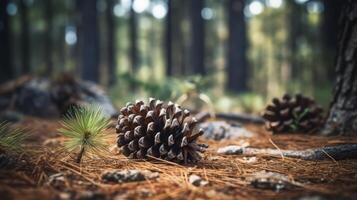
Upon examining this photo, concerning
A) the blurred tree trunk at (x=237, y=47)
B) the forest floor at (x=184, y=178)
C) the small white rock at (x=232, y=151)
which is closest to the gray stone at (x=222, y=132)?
the small white rock at (x=232, y=151)

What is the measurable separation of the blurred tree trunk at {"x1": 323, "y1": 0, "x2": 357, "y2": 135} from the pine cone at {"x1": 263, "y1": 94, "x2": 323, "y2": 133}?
221 mm

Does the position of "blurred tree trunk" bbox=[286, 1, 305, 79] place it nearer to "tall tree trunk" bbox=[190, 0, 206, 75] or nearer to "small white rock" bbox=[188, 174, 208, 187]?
"tall tree trunk" bbox=[190, 0, 206, 75]

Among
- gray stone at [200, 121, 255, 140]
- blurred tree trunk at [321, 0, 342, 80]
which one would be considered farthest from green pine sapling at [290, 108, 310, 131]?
blurred tree trunk at [321, 0, 342, 80]

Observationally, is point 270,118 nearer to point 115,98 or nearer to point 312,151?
point 312,151

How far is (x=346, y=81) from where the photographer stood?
11.6 ft

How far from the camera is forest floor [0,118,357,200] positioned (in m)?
1.69

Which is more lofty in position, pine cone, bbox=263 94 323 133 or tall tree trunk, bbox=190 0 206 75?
tall tree trunk, bbox=190 0 206 75

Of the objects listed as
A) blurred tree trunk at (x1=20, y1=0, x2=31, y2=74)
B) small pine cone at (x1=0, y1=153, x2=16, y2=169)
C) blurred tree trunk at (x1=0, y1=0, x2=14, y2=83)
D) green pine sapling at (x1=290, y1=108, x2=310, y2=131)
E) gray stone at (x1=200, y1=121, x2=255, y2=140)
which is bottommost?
small pine cone at (x1=0, y1=153, x2=16, y2=169)

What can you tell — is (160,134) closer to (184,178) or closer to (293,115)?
(184,178)

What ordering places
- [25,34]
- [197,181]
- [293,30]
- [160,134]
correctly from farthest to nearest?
[293,30] < [25,34] < [160,134] < [197,181]

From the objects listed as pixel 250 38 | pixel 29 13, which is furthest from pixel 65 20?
pixel 250 38

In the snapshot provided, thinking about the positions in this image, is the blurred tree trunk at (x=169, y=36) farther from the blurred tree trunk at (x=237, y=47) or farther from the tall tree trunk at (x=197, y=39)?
the blurred tree trunk at (x=237, y=47)

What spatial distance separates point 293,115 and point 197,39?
8.18m

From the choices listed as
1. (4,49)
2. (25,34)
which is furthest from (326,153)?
(25,34)
